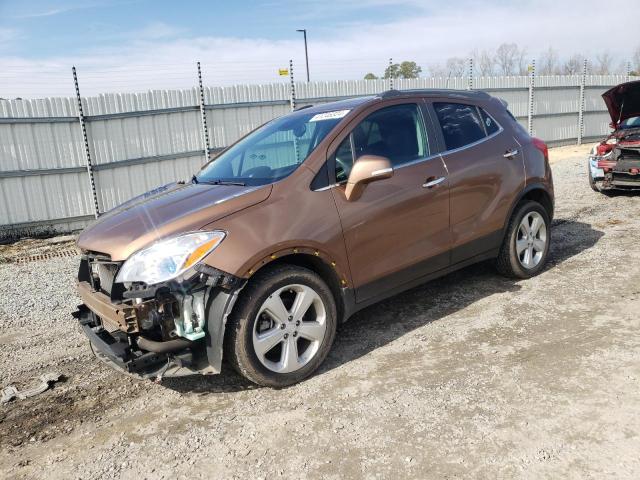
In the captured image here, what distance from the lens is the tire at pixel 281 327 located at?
308cm

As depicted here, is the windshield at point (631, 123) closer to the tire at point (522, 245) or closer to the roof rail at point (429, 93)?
the tire at point (522, 245)

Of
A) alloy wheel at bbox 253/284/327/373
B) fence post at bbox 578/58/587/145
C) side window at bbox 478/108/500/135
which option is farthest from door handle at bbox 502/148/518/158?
fence post at bbox 578/58/587/145

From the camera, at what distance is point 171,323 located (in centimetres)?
296

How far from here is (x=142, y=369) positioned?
2.93m

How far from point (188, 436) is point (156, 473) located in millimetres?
318

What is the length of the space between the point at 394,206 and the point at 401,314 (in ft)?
3.71

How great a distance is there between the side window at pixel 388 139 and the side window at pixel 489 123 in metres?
0.87

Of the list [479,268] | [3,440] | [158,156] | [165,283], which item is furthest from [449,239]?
[158,156]

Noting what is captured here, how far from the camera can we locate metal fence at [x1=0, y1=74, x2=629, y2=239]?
9117 mm

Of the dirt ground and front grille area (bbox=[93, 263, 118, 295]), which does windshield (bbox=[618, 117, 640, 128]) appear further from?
front grille area (bbox=[93, 263, 118, 295])

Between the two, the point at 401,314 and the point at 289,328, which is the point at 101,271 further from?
the point at 401,314

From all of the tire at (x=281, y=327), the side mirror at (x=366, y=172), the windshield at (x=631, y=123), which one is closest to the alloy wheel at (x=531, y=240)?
the side mirror at (x=366, y=172)

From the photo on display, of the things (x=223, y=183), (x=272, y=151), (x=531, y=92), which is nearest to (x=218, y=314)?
(x=223, y=183)

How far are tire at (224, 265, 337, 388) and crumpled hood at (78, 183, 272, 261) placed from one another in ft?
1.57
